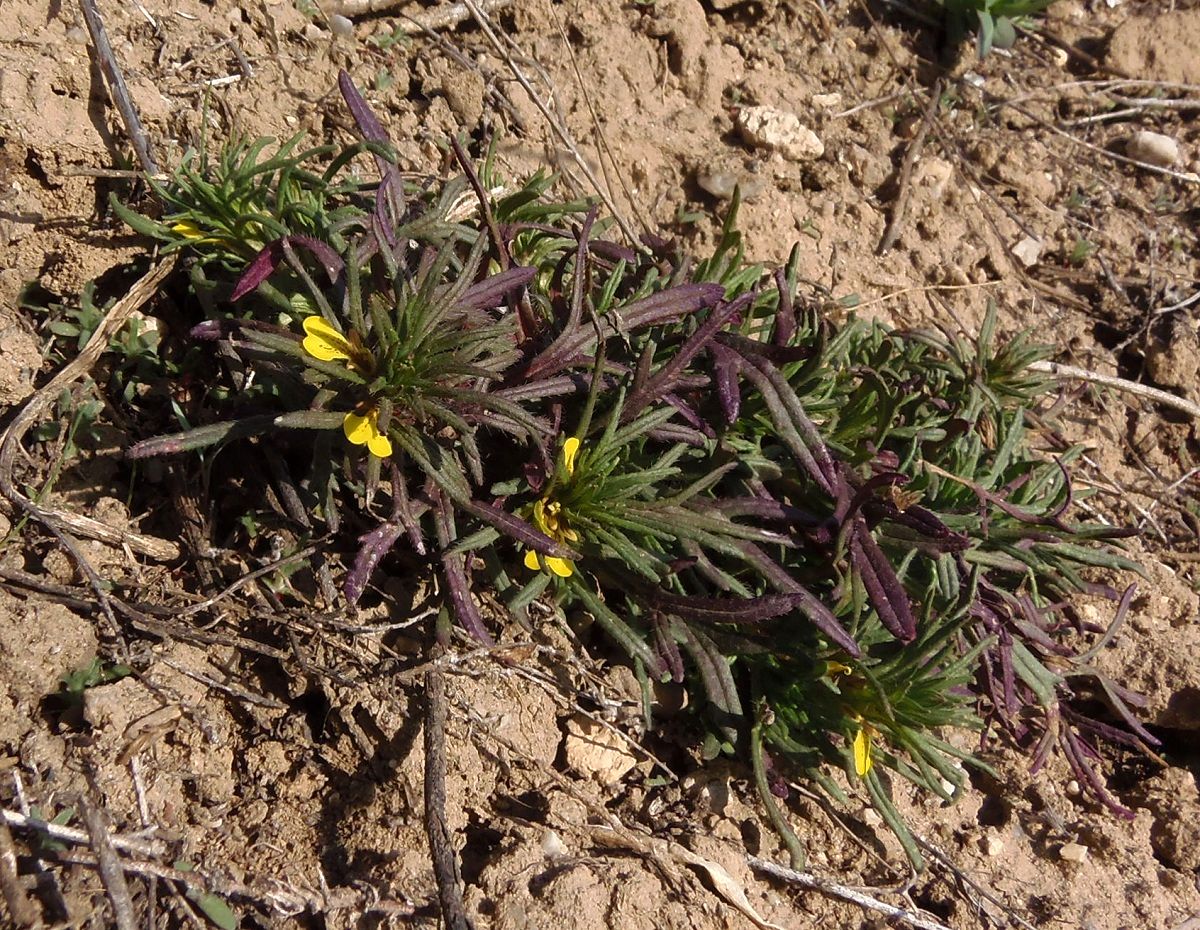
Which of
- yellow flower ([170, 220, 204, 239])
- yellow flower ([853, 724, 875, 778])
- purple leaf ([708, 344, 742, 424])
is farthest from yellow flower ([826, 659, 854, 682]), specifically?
yellow flower ([170, 220, 204, 239])

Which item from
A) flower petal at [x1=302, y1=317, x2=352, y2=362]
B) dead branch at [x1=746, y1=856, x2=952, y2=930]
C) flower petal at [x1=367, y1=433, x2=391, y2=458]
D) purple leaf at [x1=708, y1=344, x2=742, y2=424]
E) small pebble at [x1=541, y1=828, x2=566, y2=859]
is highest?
flower petal at [x1=302, y1=317, x2=352, y2=362]

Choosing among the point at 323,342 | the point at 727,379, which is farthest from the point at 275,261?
the point at 727,379

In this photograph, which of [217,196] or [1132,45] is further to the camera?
[1132,45]

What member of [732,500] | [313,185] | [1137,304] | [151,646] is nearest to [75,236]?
[313,185]

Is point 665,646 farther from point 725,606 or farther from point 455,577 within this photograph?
point 455,577

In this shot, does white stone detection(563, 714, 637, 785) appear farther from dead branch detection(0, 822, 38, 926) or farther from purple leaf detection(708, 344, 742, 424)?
dead branch detection(0, 822, 38, 926)

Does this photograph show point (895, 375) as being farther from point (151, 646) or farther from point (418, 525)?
point (151, 646)
